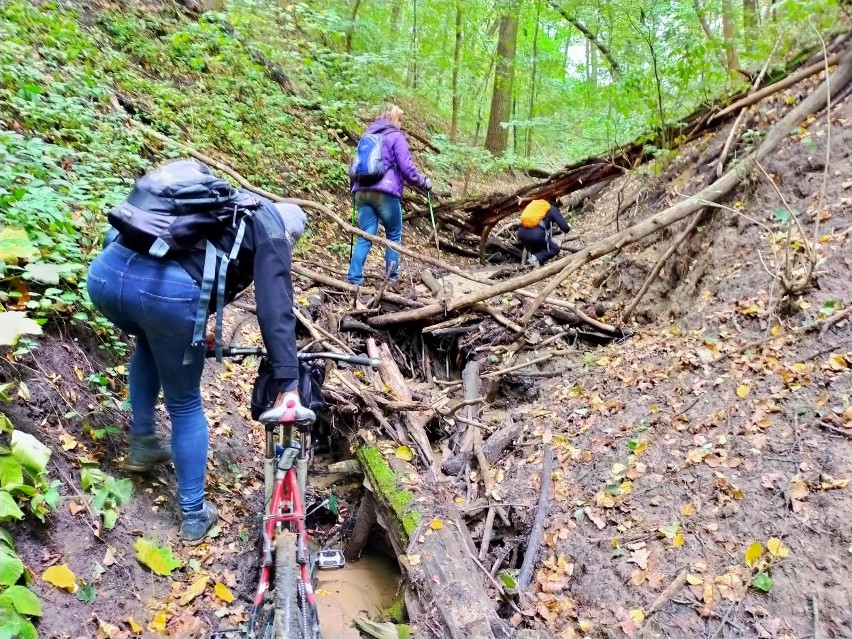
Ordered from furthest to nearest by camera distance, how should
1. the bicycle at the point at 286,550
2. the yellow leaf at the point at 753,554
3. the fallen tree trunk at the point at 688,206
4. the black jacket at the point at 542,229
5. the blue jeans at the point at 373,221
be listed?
the black jacket at the point at 542,229 < the blue jeans at the point at 373,221 < the fallen tree trunk at the point at 688,206 < the yellow leaf at the point at 753,554 < the bicycle at the point at 286,550

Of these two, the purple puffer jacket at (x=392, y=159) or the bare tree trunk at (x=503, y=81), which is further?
the bare tree trunk at (x=503, y=81)

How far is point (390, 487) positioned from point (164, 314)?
1.98 metres

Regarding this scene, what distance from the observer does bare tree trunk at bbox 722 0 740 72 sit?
7.39 meters

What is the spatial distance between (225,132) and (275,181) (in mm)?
1091

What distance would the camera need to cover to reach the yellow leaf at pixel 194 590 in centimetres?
301

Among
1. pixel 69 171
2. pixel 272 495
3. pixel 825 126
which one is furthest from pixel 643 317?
pixel 69 171

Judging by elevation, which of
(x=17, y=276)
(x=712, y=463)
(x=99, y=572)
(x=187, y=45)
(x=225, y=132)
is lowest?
(x=99, y=572)

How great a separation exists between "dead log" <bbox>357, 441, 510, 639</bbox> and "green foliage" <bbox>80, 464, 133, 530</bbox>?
5.24 feet

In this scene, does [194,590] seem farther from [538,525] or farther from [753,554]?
[753,554]

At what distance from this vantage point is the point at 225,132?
905 cm

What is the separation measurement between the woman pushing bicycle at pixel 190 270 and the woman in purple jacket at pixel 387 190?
14.3 ft

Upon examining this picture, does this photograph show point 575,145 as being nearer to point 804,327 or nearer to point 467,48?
point 467,48

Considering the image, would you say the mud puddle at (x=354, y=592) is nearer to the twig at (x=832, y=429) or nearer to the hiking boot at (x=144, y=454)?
the hiking boot at (x=144, y=454)

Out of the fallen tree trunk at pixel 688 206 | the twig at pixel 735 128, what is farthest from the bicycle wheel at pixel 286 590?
the twig at pixel 735 128
